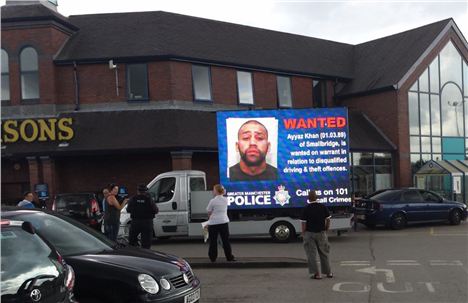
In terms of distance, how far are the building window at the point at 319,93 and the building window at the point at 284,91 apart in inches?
82.8

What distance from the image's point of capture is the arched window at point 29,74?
2270 centimetres

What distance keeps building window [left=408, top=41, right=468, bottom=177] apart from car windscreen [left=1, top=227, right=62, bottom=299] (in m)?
25.8

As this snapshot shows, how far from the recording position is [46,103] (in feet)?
73.8

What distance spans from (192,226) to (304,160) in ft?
12.5

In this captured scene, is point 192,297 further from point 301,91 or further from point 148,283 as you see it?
point 301,91

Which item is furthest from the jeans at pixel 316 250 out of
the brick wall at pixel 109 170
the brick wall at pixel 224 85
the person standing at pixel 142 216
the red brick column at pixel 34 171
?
the brick wall at pixel 224 85

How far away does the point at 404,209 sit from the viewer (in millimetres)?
18844

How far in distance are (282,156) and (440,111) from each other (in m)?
17.7

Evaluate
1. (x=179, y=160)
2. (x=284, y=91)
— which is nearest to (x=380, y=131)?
(x=284, y=91)

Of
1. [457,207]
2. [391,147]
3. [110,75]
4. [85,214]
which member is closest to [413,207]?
[457,207]

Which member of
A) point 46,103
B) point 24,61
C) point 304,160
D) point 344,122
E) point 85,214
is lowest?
point 85,214

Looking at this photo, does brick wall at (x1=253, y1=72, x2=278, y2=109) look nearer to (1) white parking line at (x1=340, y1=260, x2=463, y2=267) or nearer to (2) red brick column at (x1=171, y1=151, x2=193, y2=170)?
(2) red brick column at (x1=171, y1=151, x2=193, y2=170)

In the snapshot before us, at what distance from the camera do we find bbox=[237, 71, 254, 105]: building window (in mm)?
25516

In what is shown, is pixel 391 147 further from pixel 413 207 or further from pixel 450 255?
pixel 450 255
